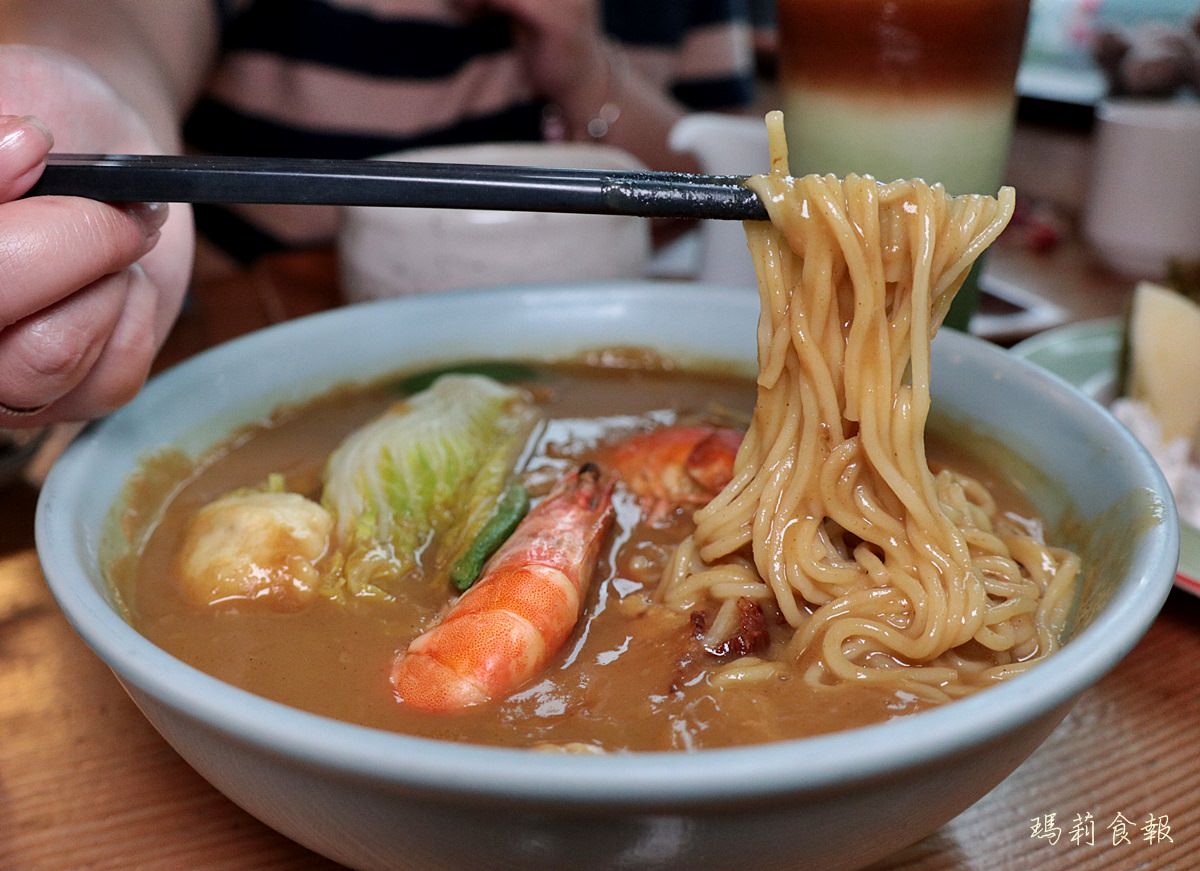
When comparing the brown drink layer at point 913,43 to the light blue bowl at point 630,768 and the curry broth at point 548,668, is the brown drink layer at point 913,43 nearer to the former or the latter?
the curry broth at point 548,668

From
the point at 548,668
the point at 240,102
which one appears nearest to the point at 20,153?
the point at 548,668

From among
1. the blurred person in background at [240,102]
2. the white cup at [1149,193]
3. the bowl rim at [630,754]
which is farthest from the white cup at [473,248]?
the white cup at [1149,193]

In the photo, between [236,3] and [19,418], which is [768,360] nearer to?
[19,418]

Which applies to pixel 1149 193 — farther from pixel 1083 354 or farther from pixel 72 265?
pixel 72 265

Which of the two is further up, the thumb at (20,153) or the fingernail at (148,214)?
the thumb at (20,153)

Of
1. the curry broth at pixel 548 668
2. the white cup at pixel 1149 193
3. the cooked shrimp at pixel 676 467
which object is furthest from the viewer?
the white cup at pixel 1149 193

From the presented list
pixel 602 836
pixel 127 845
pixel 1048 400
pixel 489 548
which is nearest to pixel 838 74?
pixel 1048 400
